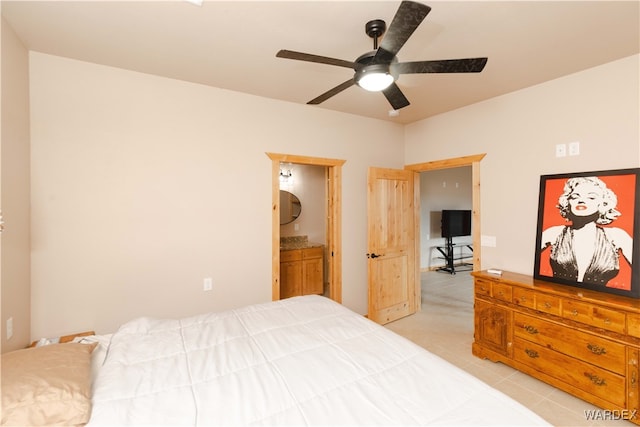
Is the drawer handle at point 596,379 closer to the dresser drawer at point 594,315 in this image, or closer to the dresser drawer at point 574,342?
the dresser drawer at point 574,342

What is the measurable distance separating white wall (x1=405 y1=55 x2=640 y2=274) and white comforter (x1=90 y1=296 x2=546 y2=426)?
2203 mm

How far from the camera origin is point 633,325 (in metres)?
1.98

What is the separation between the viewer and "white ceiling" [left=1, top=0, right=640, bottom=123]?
1769 mm

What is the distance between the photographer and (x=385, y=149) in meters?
4.09

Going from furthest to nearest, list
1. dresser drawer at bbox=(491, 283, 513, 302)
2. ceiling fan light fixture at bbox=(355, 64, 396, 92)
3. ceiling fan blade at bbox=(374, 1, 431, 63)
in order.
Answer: dresser drawer at bbox=(491, 283, 513, 302) < ceiling fan light fixture at bbox=(355, 64, 396, 92) < ceiling fan blade at bbox=(374, 1, 431, 63)

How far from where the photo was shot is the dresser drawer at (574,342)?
2064 millimetres

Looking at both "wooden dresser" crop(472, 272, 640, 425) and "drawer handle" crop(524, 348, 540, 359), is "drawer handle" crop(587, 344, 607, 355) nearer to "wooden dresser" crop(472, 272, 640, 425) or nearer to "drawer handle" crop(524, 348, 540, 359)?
"wooden dresser" crop(472, 272, 640, 425)

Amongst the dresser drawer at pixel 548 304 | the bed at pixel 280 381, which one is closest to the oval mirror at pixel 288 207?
the bed at pixel 280 381

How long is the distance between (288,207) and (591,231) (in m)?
3.93

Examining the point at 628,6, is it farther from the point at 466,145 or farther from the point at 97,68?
the point at 97,68

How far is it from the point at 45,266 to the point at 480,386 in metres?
3.11

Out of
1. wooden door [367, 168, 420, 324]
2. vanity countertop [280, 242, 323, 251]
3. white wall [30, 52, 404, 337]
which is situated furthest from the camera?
vanity countertop [280, 242, 323, 251]

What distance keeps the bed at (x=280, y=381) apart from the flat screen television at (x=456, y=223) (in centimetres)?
569

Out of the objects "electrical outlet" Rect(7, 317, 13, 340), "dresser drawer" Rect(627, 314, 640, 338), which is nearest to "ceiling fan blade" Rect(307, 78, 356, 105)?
"dresser drawer" Rect(627, 314, 640, 338)
